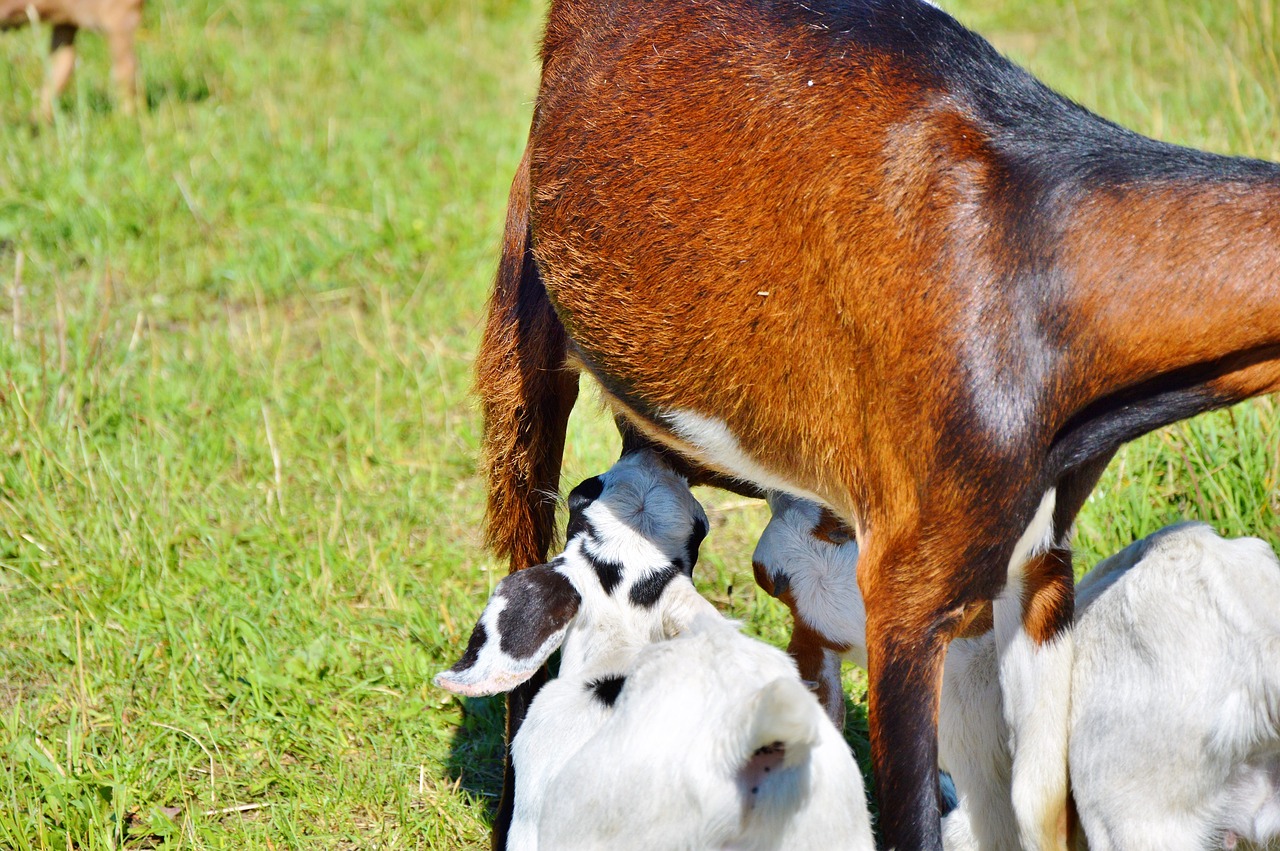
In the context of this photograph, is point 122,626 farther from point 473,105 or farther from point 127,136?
point 473,105

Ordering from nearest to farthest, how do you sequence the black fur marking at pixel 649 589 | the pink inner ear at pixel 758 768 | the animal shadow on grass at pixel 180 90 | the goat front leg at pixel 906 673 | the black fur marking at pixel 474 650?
the pink inner ear at pixel 758 768 < the goat front leg at pixel 906 673 < the black fur marking at pixel 474 650 < the black fur marking at pixel 649 589 < the animal shadow on grass at pixel 180 90

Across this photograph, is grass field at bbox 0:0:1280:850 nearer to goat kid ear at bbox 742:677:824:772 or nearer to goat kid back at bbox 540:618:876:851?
goat kid back at bbox 540:618:876:851

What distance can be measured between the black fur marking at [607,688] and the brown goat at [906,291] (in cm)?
50

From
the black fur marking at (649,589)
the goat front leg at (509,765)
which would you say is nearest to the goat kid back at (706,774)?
the black fur marking at (649,589)

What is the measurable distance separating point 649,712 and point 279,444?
8.85ft

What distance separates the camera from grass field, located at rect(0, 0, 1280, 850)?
11.3ft

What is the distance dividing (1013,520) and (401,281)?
12.8 ft

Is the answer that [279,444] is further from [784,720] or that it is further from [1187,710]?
[1187,710]

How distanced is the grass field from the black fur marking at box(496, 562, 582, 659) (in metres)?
0.78

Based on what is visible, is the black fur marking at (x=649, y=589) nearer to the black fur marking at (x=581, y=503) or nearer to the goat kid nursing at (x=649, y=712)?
the goat kid nursing at (x=649, y=712)

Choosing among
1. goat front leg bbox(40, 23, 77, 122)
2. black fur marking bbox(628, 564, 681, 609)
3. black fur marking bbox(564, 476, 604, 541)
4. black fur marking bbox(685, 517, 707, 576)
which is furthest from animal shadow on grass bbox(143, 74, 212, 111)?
black fur marking bbox(628, 564, 681, 609)

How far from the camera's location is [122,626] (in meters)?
3.83

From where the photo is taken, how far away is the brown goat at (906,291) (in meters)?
2.23

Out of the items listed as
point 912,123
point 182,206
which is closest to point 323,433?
point 182,206
